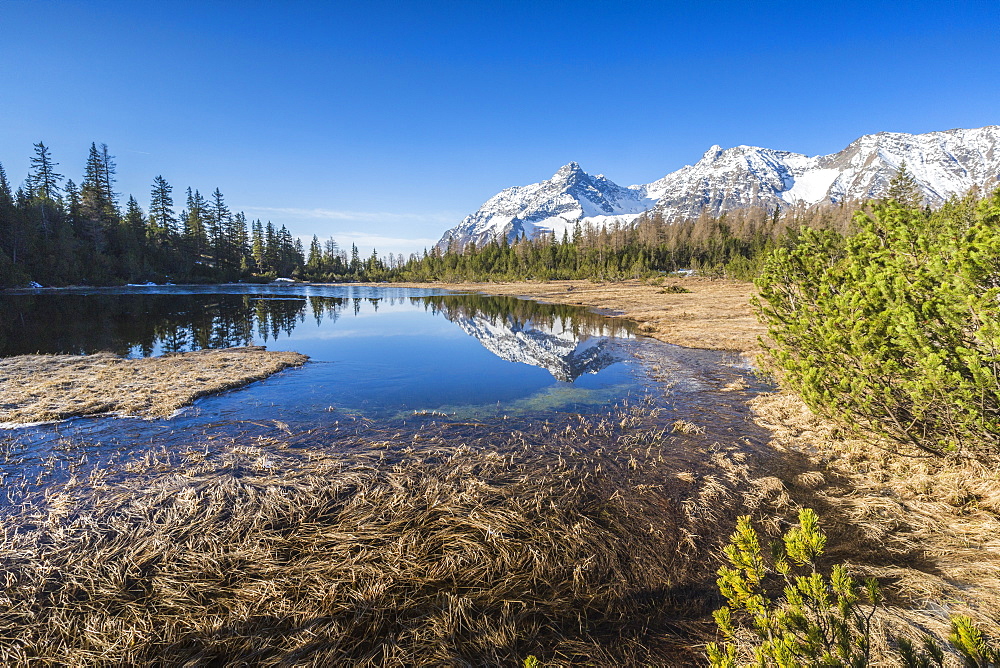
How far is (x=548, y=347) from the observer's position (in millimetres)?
21719

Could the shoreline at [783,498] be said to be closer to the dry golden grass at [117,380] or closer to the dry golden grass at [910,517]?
the dry golden grass at [910,517]

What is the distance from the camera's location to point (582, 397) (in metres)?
12.5

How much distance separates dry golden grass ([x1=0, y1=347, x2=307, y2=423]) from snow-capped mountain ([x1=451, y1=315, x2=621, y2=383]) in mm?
10289

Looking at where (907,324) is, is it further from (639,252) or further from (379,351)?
(639,252)

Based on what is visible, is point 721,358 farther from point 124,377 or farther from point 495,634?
point 124,377

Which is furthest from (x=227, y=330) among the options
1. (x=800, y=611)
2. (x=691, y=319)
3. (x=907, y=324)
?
(x=691, y=319)

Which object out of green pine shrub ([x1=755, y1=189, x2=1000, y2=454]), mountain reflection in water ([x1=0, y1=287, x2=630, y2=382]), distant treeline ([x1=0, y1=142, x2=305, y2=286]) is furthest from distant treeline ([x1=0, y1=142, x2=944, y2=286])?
green pine shrub ([x1=755, y1=189, x2=1000, y2=454])

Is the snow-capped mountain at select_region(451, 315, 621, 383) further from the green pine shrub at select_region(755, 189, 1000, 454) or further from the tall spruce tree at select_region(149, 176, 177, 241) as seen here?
the tall spruce tree at select_region(149, 176, 177, 241)

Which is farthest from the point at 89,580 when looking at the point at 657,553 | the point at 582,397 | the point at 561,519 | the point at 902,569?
the point at 582,397

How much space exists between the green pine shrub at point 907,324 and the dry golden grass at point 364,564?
8.11 ft

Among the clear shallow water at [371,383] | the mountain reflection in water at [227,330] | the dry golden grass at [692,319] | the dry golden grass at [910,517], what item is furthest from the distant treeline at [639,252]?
the dry golden grass at [910,517]

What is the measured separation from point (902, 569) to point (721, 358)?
14.8m

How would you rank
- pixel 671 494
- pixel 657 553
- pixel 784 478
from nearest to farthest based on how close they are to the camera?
pixel 657 553 → pixel 671 494 → pixel 784 478

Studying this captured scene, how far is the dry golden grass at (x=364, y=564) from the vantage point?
3.68m
